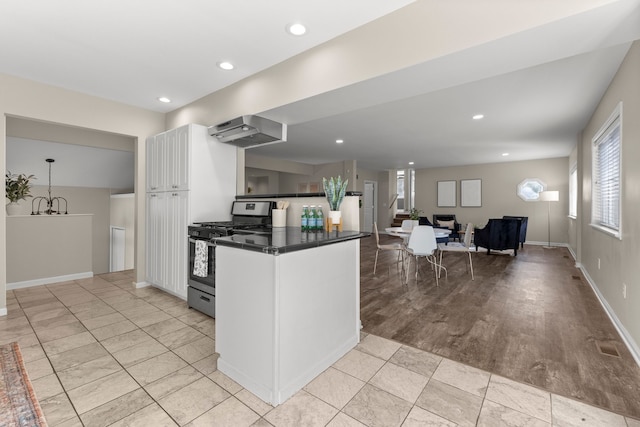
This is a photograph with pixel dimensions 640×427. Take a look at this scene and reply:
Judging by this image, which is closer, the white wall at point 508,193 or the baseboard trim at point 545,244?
the baseboard trim at point 545,244

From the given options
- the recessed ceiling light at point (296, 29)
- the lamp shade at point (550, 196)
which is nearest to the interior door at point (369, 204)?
the lamp shade at point (550, 196)

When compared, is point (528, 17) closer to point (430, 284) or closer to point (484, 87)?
point (484, 87)

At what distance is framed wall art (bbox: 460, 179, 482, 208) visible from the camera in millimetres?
9242

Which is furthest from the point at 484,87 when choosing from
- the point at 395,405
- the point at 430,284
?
the point at 395,405

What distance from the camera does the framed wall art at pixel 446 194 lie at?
31.8 ft

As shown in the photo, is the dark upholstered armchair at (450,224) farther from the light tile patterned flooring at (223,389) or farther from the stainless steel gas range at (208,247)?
the light tile patterned flooring at (223,389)

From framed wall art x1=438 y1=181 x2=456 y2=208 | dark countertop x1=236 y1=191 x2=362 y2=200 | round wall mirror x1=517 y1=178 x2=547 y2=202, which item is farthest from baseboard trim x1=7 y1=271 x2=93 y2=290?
round wall mirror x1=517 y1=178 x2=547 y2=202

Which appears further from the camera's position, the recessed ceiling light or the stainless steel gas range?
the stainless steel gas range

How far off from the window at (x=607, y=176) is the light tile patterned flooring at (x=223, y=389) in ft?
7.23

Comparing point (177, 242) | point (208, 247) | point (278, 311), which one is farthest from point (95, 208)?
point (278, 311)

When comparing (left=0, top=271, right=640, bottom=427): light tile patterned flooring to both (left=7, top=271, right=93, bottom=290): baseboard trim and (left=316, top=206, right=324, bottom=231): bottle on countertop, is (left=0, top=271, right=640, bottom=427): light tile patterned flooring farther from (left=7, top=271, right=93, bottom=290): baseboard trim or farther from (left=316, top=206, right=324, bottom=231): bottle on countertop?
(left=7, top=271, right=93, bottom=290): baseboard trim

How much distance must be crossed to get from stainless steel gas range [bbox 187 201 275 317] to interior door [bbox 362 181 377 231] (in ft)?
25.9

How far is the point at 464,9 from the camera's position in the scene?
174 centimetres

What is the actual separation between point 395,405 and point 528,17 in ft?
7.29
